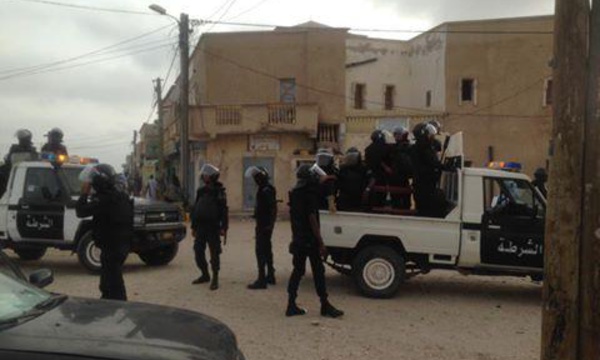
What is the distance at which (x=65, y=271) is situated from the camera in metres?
11.2

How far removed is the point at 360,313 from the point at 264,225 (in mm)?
2318

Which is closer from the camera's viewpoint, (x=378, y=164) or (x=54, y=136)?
(x=378, y=164)

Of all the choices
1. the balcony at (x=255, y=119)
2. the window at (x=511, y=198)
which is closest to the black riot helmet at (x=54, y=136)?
the window at (x=511, y=198)

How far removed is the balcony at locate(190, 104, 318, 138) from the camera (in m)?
27.1

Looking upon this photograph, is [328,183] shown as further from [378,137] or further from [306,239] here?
[306,239]

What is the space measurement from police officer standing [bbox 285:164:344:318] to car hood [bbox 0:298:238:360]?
3628 millimetres

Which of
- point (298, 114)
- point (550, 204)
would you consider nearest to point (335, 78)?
point (298, 114)

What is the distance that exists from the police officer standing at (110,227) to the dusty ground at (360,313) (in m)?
1.47

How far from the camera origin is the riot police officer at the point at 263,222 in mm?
9555

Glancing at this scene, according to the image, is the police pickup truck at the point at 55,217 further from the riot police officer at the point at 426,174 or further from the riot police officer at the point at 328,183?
the riot police officer at the point at 426,174

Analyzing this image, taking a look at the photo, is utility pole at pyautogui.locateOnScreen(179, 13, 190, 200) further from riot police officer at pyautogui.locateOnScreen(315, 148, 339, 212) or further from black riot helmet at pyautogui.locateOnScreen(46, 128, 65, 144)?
riot police officer at pyautogui.locateOnScreen(315, 148, 339, 212)

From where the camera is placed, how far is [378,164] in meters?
9.38

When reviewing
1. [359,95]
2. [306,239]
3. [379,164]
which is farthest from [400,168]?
[359,95]

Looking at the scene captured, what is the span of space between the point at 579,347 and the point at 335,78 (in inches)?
1024
